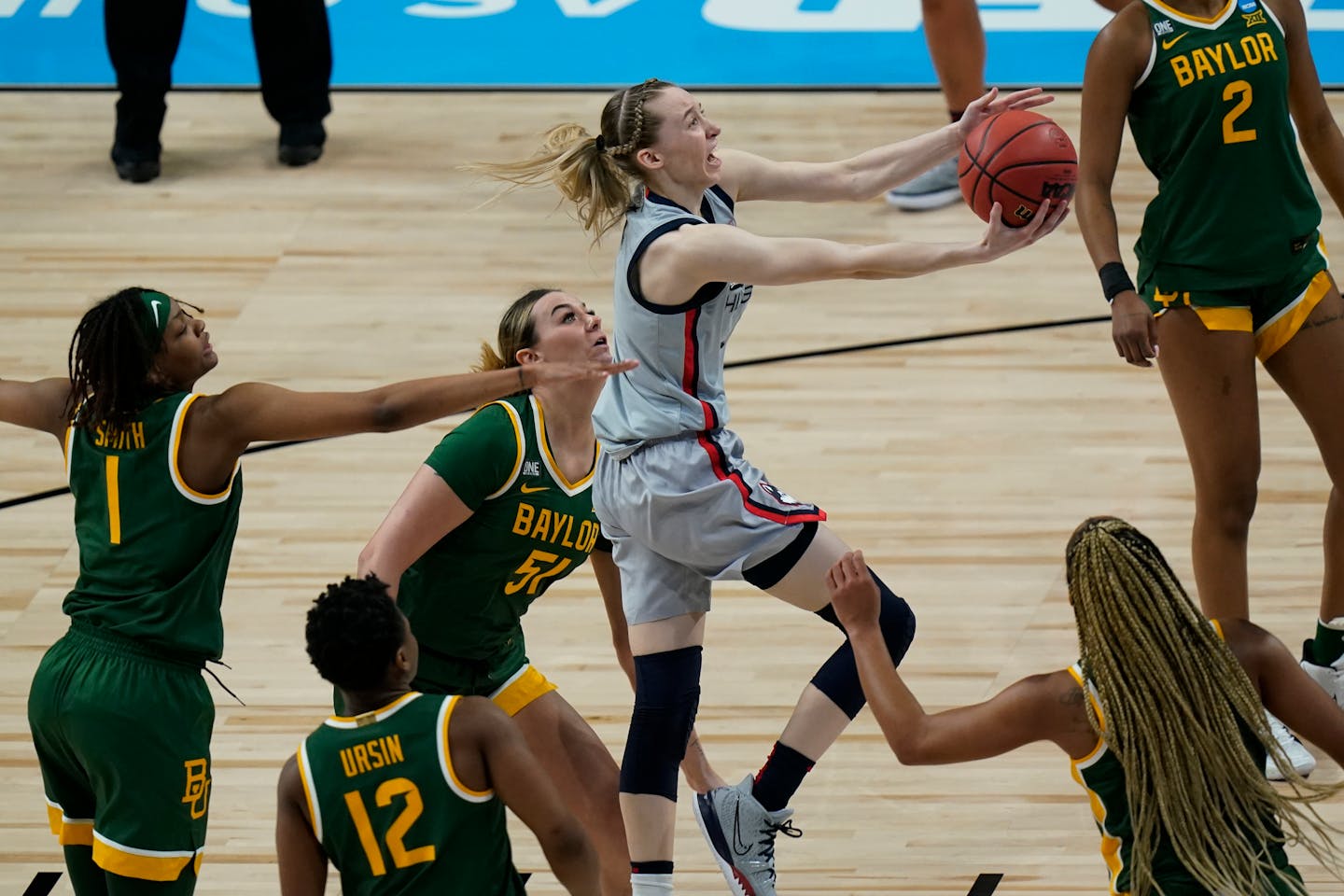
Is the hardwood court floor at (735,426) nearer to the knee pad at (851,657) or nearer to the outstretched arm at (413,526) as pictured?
the knee pad at (851,657)

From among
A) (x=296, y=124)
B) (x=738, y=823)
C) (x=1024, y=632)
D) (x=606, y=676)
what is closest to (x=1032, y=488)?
(x=1024, y=632)

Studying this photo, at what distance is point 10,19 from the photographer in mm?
10797

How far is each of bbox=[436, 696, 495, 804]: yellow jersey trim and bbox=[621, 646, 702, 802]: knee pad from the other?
918 mm

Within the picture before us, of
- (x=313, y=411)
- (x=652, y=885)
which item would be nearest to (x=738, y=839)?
(x=652, y=885)

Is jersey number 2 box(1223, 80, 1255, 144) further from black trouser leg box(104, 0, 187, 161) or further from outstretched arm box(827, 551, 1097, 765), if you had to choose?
black trouser leg box(104, 0, 187, 161)

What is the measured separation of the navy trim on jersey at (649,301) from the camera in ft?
12.7

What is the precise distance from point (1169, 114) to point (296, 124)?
5.70m

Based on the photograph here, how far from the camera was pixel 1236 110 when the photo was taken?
169 inches

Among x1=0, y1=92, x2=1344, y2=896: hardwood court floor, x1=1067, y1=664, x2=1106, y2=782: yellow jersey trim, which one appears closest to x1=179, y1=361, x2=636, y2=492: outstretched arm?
x1=1067, y1=664, x2=1106, y2=782: yellow jersey trim

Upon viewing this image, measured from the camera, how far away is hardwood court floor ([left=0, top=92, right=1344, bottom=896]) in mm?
4594

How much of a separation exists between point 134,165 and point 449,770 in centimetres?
666

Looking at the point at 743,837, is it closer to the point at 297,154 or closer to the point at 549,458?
the point at 549,458

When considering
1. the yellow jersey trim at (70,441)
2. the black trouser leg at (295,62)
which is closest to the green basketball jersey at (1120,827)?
the yellow jersey trim at (70,441)

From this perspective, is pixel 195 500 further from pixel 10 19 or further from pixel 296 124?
pixel 10 19
